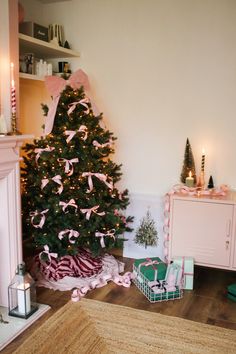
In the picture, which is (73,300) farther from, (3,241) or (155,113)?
(155,113)

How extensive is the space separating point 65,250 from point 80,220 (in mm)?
288

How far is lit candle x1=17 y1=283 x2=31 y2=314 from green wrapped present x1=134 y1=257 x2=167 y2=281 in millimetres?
992

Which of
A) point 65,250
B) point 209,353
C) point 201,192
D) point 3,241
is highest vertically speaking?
point 201,192

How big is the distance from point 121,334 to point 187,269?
3.01 ft

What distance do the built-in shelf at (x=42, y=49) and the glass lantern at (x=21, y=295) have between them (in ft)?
6.35

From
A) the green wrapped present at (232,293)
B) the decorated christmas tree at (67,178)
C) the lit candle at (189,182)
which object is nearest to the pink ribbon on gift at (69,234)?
the decorated christmas tree at (67,178)

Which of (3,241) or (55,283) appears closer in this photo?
(3,241)

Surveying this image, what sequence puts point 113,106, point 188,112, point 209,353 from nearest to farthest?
point 209,353, point 188,112, point 113,106

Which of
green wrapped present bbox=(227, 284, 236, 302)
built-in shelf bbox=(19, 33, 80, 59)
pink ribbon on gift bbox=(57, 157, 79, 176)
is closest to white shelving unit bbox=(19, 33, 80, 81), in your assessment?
built-in shelf bbox=(19, 33, 80, 59)

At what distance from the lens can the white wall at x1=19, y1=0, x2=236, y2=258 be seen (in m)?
3.33

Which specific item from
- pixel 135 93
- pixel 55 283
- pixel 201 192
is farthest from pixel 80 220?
pixel 135 93

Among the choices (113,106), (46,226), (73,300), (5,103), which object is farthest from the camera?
(113,106)

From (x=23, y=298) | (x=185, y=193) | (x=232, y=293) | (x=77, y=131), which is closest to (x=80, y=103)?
(x=77, y=131)

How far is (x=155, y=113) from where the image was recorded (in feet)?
11.8
